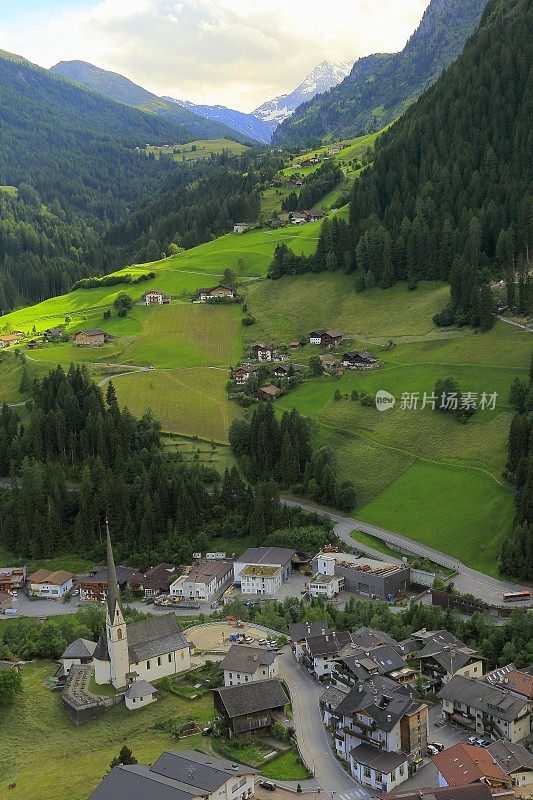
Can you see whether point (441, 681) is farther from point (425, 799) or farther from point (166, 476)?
point (166, 476)

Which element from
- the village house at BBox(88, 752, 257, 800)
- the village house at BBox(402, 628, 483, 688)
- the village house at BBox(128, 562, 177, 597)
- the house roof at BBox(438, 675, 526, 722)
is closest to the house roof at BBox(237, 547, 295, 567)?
the village house at BBox(128, 562, 177, 597)

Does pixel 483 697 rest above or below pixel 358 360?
below

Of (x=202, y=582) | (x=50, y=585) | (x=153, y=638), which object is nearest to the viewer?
(x=153, y=638)

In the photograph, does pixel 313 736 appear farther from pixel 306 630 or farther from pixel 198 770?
pixel 306 630

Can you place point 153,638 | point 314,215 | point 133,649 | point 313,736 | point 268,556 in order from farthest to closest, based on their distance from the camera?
point 314,215 → point 268,556 → point 153,638 → point 133,649 → point 313,736

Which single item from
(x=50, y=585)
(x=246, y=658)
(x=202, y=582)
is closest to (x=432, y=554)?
(x=202, y=582)

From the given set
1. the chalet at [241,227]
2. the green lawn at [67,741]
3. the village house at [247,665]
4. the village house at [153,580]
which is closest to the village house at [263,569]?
the village house at [153,580]
